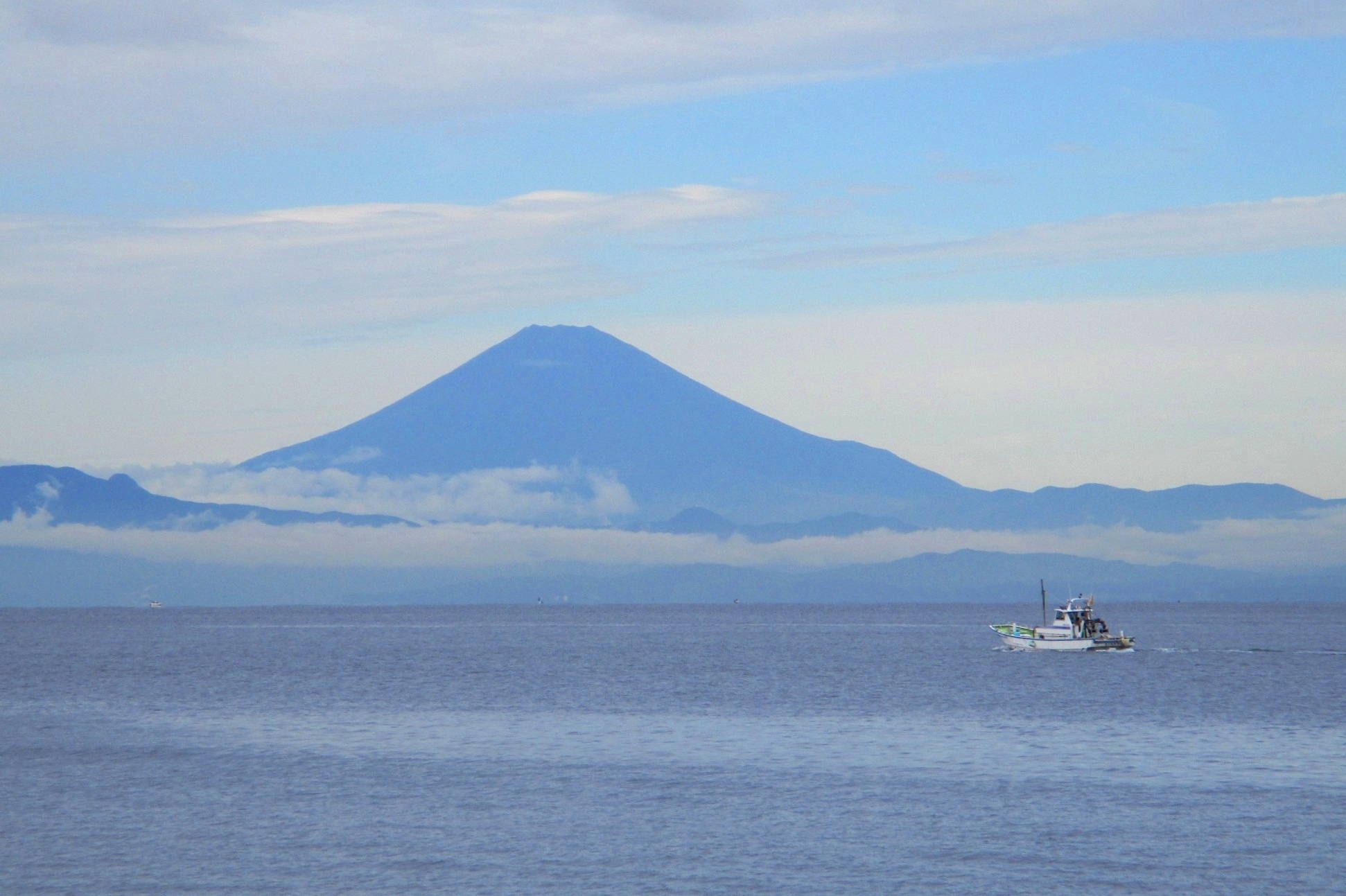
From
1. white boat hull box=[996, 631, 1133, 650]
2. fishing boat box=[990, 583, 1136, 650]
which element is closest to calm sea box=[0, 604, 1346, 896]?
white boat hull box=[996, 631, 1133, 650]

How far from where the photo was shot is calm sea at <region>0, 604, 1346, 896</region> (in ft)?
112

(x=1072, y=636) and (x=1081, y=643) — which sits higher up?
(x=1072, y=636)

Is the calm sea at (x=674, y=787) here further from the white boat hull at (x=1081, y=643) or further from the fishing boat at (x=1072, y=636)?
the fishing boat at (x=1072, y=636)

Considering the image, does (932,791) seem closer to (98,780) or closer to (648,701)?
(98,780)

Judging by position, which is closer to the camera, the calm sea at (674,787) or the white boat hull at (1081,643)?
the calm sea at (674,787)

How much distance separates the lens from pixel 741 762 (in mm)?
52156

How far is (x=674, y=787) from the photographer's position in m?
46.2

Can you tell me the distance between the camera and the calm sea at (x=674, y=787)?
3409cm

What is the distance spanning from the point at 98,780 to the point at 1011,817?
2896 centimetres

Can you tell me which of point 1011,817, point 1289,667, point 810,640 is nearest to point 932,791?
point 1011,817

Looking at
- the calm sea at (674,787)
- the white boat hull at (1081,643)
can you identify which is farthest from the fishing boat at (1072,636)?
the calm sea at (674,787)

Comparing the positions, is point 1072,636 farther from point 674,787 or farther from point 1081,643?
point 674,787

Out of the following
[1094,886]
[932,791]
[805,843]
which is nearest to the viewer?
[1094,886]

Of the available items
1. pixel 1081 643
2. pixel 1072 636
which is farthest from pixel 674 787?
pixel 1072 636
